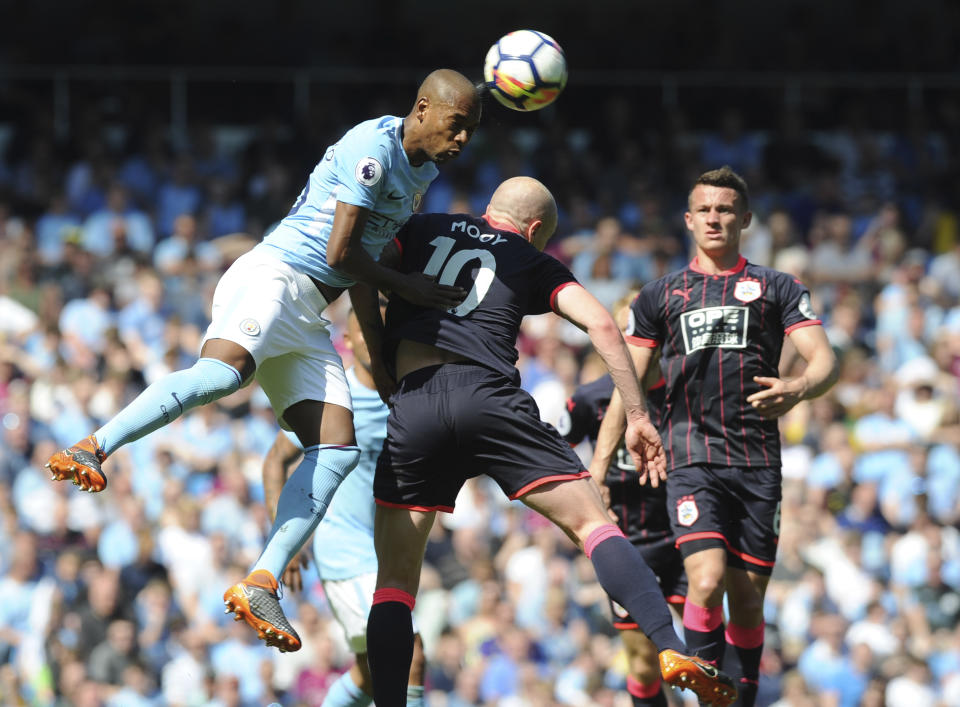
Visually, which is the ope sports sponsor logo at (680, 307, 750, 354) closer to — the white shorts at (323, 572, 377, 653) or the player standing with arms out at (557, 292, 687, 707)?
the player standing with arms out at (557, 292, 687, 707)

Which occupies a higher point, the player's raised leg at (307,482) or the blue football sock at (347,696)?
the player's raised leg at (307,482)

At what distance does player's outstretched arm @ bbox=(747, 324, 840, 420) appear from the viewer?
6.47 meters

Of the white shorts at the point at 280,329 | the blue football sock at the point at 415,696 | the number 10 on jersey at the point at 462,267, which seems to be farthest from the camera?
the blue football sock at the point at 415,696

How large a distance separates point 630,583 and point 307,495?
1.42 m

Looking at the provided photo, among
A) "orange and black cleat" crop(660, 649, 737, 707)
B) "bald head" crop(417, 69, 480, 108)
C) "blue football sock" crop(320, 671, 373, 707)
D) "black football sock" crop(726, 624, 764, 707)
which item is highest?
"bald head" crop(417, 69, 480, 108)

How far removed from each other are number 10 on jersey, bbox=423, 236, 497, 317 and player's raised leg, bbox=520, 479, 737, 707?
864mm

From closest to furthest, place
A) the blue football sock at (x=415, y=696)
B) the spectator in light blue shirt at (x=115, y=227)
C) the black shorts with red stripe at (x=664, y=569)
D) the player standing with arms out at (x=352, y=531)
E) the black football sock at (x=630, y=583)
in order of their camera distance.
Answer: the black football sock at (x=630, y=583)
the blue football sock at (x=415, y=696)
the player standing with arms out at (x=352, y=531)
the black shorts with red stripe at (x=664, y=569)
the spectator in light blue shirt at (x=115, y=227)

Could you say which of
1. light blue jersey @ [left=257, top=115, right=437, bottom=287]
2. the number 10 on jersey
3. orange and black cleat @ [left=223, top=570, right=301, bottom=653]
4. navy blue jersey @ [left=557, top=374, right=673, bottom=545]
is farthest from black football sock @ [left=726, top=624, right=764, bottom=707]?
light blue jersey @ [left=257, top=115, right=437, bottom=287]

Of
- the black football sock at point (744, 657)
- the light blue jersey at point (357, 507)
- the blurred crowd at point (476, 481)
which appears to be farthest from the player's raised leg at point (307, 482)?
the blurred crowd at point (476, 481)

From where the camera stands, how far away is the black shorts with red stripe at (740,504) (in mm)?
6742

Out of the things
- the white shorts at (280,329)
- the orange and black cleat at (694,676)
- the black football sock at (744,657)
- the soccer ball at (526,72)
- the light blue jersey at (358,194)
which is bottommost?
the black football sock at (744,657)

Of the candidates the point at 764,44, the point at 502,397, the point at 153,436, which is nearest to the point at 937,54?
the point at 764,44

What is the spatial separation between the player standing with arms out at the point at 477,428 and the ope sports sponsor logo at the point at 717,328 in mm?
969

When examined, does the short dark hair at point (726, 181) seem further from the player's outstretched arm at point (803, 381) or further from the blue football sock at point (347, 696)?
the blue football sock at point (347, 696)
